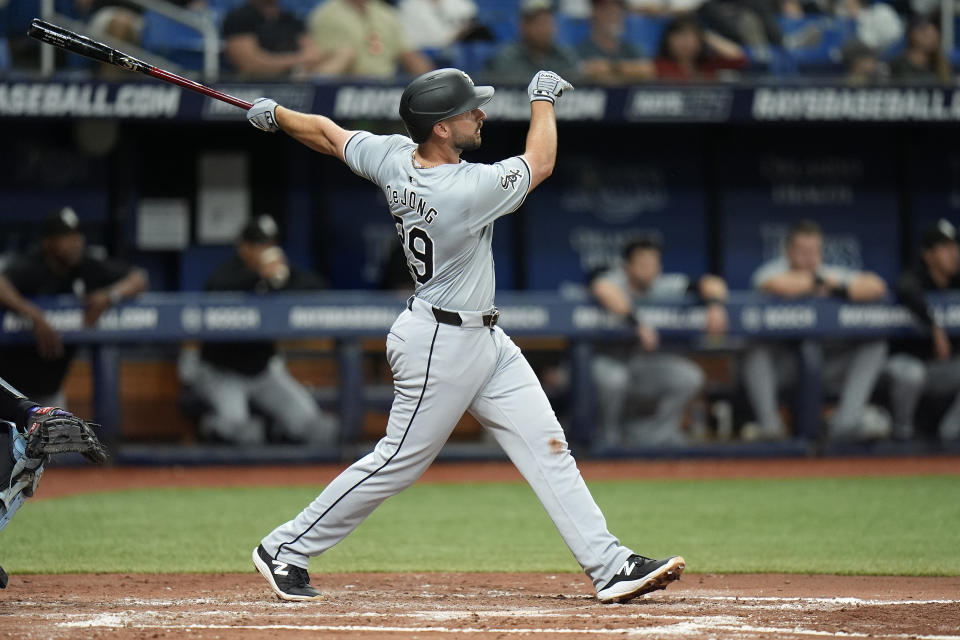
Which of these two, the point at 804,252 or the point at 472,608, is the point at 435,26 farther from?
the point at 472,608

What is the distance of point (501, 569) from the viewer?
211 inches

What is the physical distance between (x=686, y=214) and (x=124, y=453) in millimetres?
4971

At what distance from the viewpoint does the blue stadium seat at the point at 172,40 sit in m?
9.88

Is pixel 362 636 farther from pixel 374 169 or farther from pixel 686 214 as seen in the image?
pixel 686 214

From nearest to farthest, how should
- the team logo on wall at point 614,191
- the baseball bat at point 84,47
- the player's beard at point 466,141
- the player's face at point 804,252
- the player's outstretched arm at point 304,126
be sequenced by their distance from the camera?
the player's beard at point 466,141
the player's outstretched arm at point 304,126
the baseball bat at point 84,47
the player's face at point 804,252
the team logo on wall at point 614,191

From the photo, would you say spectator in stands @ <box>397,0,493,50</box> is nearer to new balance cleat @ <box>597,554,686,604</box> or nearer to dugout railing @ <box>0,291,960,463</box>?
dugout railing @ <box>0,291,960,463</box>

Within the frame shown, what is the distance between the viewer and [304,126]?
455 centimetres

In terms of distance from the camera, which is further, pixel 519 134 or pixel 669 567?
pixel 519 134

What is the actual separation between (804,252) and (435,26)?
3376 millimetres

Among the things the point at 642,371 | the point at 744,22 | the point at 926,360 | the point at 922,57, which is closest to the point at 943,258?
the point at 926,360

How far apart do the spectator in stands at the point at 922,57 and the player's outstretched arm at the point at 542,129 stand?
6.89m

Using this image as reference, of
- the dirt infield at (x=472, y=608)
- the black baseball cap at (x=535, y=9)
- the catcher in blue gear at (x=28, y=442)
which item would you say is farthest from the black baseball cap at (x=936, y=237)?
the catcher in blue gear at (x=28, y=442)

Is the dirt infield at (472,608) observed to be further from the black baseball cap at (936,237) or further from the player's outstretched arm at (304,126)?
the black baseball cap at (936,237)

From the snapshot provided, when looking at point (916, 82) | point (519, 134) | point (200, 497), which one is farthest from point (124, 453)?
point (916, 82)
